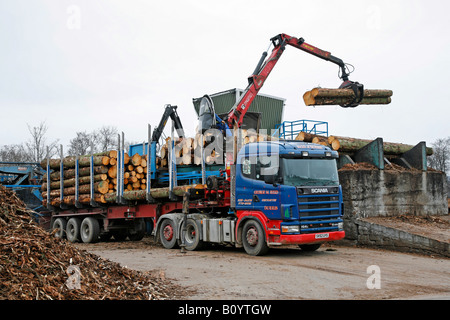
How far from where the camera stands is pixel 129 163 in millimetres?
16516

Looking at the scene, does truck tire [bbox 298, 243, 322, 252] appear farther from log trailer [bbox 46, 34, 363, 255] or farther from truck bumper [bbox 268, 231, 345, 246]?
truck bumper [bbox 268, 231, 345, 246]

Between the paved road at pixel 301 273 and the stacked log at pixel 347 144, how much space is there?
436cm

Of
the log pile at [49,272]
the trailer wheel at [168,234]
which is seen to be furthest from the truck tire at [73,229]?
the log pile at [49,272]

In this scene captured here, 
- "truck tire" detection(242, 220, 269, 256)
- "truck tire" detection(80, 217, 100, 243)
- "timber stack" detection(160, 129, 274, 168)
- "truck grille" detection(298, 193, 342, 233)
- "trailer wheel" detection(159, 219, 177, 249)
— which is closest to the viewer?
"truck grille" detection(298, 193, 342, 233)

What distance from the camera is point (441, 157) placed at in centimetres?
5072

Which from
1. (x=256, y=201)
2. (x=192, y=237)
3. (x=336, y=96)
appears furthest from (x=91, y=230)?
(x=336, y=96)

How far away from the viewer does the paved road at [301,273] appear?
24.7 feet

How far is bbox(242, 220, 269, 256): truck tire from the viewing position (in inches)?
466

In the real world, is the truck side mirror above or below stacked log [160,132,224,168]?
below

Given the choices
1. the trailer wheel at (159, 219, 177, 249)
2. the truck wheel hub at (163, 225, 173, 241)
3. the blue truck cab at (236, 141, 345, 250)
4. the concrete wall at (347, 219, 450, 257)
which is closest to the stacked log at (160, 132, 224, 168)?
the trailer wheel at (159, 219, 177, 249)

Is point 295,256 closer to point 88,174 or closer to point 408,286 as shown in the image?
point 408,286

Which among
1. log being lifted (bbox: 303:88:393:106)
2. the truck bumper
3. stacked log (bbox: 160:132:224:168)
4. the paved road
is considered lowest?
the paved road

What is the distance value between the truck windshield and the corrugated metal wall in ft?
52.5

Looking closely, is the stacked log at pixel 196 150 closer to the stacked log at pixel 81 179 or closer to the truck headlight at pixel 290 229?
the stacked log at pixel 81 179
